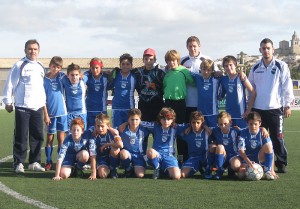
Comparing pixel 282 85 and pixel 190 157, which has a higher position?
pixel 282 85

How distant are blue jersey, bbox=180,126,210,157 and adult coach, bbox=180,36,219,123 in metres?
0.66

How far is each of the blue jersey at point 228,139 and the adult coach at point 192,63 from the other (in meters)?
0.77

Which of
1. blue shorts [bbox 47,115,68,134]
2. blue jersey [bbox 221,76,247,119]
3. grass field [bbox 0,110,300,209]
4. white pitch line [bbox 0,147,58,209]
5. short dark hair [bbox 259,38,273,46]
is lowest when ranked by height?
grass field [bbox 0,110,300,209]

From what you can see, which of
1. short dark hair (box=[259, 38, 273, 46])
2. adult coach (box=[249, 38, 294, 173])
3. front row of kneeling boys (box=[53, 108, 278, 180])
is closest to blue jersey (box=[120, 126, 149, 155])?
front row of kneeling boys (box=[53, 108, 278, 180])

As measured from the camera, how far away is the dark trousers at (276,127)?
6.90 m

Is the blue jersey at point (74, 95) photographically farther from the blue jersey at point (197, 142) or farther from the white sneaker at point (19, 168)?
the blue jersey at point (197, 142)

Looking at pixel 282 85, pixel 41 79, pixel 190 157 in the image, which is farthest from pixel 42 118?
pixel 282 85

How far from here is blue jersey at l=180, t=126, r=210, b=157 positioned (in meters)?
6.71

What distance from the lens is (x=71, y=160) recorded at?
6.62 metres

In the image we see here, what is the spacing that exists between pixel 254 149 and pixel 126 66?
7.41 ft

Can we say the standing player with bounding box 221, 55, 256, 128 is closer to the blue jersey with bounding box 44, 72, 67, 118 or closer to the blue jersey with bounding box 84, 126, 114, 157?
the blue jersey with bounding box 84, 126, 114, 157

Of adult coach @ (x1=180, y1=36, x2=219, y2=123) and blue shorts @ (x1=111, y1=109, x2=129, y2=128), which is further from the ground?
adult coach @ (x1=180, y1=36, x2=219, y2=123)

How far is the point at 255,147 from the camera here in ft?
21.3

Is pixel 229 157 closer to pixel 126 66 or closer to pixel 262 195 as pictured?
pixel 262 195
